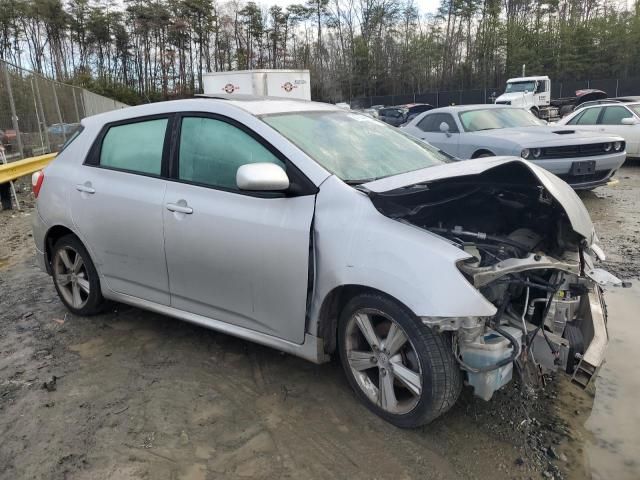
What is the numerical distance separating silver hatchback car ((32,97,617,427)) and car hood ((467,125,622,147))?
4.90 m

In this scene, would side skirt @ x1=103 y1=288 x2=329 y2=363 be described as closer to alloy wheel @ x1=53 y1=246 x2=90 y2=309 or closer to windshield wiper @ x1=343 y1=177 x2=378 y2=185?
alloy wheel @ x1=53 y1=246 x2=90 y2=309

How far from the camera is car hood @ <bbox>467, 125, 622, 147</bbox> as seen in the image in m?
7.93

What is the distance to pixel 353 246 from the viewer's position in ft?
8.84

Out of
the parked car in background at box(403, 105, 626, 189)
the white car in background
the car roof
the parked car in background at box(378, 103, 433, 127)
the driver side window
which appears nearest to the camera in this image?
the car roof

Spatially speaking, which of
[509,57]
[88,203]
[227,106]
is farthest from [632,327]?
[509,57]

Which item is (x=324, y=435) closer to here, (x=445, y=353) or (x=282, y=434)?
(x=282, y=434)

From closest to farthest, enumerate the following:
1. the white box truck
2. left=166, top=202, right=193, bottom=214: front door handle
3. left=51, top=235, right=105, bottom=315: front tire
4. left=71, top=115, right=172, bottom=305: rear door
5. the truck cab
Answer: left=166, top=202, right=193, bottom=214: front door handle → left=71, top=115, right=172, bottom=305: rear door → left=51, top=235, right=105, bottom=315: front tire → the white box truck → the truck cab

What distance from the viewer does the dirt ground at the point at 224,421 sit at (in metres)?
2.53

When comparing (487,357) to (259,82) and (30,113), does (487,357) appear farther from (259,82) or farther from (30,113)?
(259,82)

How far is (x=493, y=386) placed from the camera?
8.24 feet

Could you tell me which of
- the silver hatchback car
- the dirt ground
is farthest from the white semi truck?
the dirt ground

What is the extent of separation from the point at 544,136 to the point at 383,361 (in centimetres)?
676

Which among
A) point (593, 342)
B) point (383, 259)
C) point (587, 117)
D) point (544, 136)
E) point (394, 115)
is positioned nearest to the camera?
point (383, 259)

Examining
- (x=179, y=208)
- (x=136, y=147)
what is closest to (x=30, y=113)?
(x=136, y=147)
